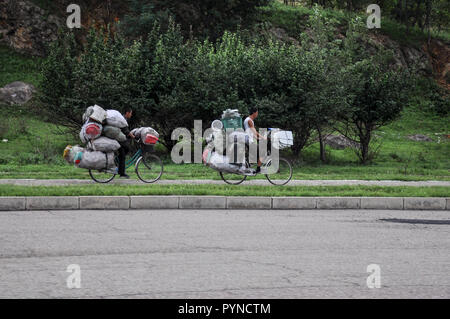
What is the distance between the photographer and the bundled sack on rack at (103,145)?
14352 millimetres

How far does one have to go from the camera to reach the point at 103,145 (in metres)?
14.4

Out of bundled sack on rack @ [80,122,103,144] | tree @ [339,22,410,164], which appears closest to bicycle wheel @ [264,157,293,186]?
bundled sack on rack @ [80,122,103,144]

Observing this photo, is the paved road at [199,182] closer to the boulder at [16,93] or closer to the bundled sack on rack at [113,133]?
the bundled sack on rack at [113,133]

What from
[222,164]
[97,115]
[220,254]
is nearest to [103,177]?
[97,115]

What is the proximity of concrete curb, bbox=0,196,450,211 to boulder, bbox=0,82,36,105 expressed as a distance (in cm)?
2350

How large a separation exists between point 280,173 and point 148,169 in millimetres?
3047

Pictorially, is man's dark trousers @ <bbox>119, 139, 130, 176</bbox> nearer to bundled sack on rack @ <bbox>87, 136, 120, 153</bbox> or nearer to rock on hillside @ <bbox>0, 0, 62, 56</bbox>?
bundled sack on rack @ <bbox>87, 136, 120, 153</bbox>

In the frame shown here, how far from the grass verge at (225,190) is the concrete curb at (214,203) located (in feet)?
1.27

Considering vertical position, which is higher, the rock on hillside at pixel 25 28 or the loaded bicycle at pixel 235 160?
the rock on hillside at pixel 25 28

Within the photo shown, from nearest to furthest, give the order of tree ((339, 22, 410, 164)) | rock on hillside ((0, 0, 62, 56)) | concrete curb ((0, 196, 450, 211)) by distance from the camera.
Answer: concrete curb ((0, 196, 450, 211))
tree ((339, 22, 410, 164))
rock on hillside ((0, 0, 62, 56))

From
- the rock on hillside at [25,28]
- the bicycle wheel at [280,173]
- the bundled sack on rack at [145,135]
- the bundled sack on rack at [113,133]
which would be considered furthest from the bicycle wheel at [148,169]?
the rock on hillside at [25,28]

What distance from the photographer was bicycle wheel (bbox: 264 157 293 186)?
15.0m

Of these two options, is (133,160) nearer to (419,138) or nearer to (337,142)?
(337,142)
